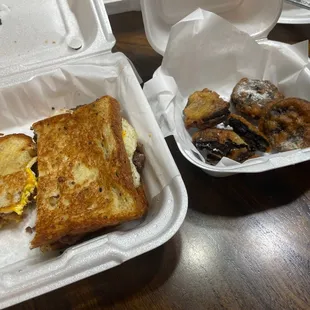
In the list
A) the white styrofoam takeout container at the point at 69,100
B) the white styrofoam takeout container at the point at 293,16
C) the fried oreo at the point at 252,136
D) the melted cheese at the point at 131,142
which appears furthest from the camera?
the white styrofoam takeout container at the point at 293,16

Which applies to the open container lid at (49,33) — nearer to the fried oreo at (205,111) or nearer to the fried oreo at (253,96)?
the fried oreo at (205,111)

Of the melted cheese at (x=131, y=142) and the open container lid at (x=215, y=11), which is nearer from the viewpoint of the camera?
the melted cheese at (x=131, y=142)

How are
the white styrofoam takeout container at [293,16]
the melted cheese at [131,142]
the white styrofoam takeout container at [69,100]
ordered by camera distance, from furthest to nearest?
the white styrofoam takeout container at [293,16] < the melted cheese at [131,142] < the white styrofoam takeout container at [69,100]

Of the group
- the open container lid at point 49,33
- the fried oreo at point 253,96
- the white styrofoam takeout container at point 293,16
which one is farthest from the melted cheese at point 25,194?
the white styrofoam takeout container at point 293,16

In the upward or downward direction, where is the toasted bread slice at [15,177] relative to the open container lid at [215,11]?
downward

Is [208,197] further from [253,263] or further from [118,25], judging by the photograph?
[118,25]

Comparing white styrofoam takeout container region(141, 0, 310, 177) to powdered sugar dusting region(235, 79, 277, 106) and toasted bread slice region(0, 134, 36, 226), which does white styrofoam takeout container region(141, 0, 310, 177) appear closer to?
powdered sugar dusting region(235, 79, 277, 106)

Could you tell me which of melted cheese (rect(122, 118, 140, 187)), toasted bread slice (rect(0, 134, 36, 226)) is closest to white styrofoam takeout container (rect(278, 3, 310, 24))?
melted cheese (rect(122, 118, 140, 187))
